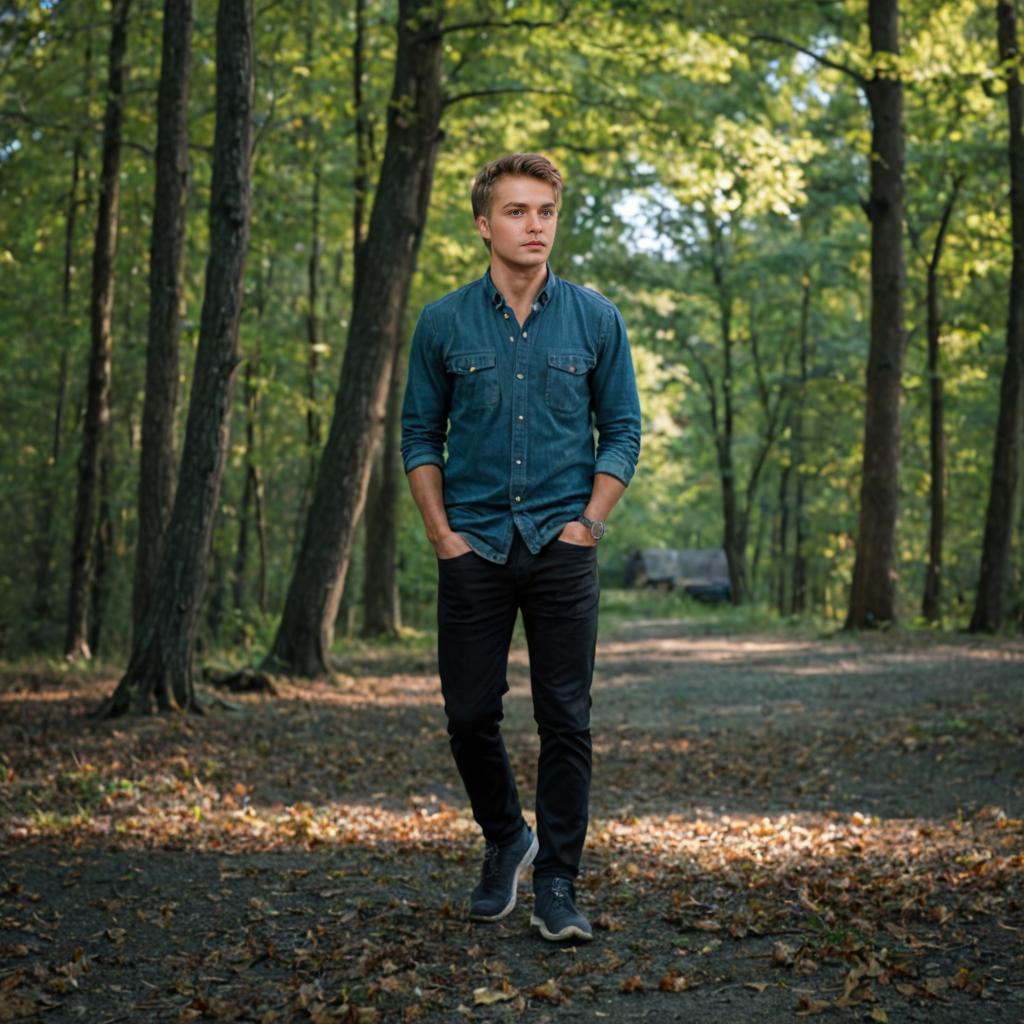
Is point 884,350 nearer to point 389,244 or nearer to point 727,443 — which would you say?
point 389,244

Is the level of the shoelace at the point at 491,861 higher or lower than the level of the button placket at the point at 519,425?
lower

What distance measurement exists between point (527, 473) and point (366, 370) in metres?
10.0

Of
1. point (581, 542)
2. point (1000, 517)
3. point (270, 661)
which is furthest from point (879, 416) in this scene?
point (581, 542)

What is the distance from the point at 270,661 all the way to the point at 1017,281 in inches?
473

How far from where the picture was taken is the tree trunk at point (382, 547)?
20.3 m

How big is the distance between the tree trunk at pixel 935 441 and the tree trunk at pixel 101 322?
13.7 meters

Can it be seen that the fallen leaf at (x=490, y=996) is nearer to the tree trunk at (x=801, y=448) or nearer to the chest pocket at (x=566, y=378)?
the chest pocket at (x=566, y=378)

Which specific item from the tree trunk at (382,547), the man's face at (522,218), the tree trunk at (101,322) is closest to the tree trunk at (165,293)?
the tree trunk at (101,322)

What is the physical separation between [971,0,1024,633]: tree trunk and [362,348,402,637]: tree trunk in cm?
876

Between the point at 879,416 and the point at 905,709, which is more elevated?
the point at 879,416

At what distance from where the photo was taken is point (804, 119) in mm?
22766

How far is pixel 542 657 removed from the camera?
4.38 meters

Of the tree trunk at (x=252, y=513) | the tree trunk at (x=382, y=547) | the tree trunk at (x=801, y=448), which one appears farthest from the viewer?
the tree trunk at (x=801, y=448)

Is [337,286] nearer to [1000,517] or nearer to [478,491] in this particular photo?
[1000,517]
